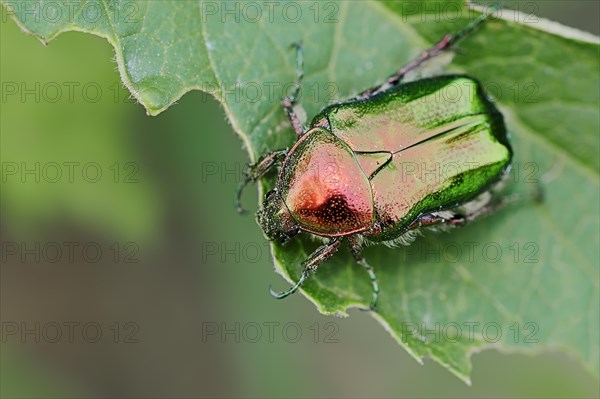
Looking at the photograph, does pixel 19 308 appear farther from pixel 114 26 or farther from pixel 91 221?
pixel 114 26

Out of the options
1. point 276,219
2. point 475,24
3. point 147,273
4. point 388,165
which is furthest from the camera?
point 147,273

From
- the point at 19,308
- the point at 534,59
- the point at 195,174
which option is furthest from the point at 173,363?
the point at 534,59

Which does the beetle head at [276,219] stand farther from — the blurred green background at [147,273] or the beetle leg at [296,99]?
the blurred green background at [147,273]

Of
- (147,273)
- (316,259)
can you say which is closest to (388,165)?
(316,259)

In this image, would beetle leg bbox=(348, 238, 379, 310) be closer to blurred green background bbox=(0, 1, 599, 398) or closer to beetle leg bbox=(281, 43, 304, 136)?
beetle leg bbox=(281, 43, 304, 136)

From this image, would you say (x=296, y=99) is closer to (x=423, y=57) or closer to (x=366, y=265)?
(x=423, y=57)
